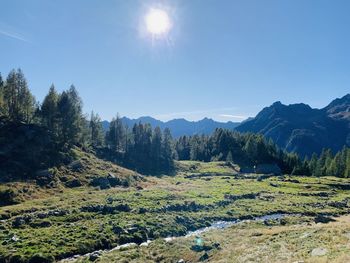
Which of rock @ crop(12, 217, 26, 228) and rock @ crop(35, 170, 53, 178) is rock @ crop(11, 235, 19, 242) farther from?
rock @ crop(35, 170, 53, 178)

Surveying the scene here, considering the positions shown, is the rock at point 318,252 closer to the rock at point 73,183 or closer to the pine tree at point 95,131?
the rock at point 73,183

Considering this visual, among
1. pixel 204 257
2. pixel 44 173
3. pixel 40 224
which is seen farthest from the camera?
pixel 44 173

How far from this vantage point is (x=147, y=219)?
55.6m

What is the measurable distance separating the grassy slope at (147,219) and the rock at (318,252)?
40.1 inches

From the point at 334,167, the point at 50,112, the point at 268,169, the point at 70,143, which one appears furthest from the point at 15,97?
the point at 334,167

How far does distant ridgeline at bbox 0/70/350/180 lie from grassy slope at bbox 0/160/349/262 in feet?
45.4

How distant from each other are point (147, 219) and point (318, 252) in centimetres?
3059

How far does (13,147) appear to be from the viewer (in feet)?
286

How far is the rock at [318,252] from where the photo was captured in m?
30.5

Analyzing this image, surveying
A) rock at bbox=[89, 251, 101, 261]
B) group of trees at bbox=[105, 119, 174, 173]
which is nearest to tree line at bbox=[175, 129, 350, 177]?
group of trees at bbox=[105, 119, 174, 173]

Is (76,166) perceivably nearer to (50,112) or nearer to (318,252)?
(50,112)

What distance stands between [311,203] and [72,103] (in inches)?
3012

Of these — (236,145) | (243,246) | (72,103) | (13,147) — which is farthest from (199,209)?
(236,145)

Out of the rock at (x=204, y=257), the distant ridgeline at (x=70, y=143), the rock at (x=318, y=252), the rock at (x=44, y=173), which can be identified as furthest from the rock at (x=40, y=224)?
the rock at (x=318, y=252)
